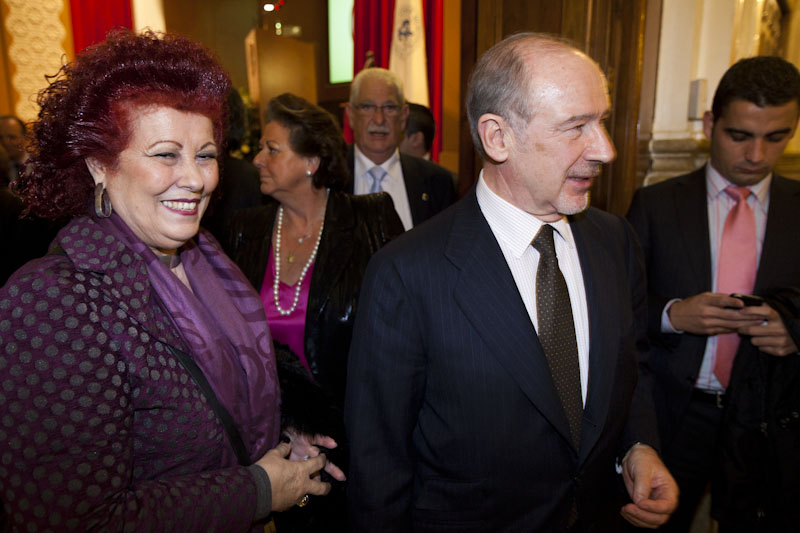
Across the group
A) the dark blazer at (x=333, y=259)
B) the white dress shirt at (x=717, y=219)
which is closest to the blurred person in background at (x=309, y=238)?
the dark blazer at (x=333, y=259)

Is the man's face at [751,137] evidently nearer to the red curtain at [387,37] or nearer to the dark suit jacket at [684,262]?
the dark suit jacket at [684,262]

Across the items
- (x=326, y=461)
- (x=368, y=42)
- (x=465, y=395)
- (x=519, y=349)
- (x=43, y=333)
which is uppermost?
(x=368, y=42)

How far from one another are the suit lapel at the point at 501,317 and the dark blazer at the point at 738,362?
0.86 m

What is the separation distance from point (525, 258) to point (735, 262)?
3.51 ft

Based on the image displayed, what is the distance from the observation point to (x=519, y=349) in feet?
3.73

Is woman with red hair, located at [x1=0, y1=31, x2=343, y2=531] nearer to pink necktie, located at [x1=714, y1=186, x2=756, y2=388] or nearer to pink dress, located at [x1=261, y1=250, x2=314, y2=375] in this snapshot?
pink dress, located at [x1=261, y1=250, x2=314, y2=375]

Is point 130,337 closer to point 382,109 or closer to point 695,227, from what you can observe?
point 695,227

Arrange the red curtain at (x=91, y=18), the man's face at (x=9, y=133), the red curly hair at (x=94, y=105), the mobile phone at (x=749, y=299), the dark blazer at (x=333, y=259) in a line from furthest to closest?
the red curtain at (x=91, y=18) → the man's face at (x=9, y=133) → the dark blazer at (x=333, y=259) → the mobile phone at (x=749, y=299) → the red curly hair at (x=94, y=105)

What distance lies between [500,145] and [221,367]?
84 cm

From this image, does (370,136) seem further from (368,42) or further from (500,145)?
→ (368,42)

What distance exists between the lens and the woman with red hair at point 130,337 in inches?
34.3

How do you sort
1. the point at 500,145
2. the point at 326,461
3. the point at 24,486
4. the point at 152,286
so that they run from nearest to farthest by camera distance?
the point at 24,486 < the point at 152,286 < the point at 500,145 < the point at 326,461

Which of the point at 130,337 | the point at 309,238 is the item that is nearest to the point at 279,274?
the point at 309,238

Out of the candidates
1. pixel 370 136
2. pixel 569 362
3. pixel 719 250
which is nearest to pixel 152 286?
pixel 569 362
